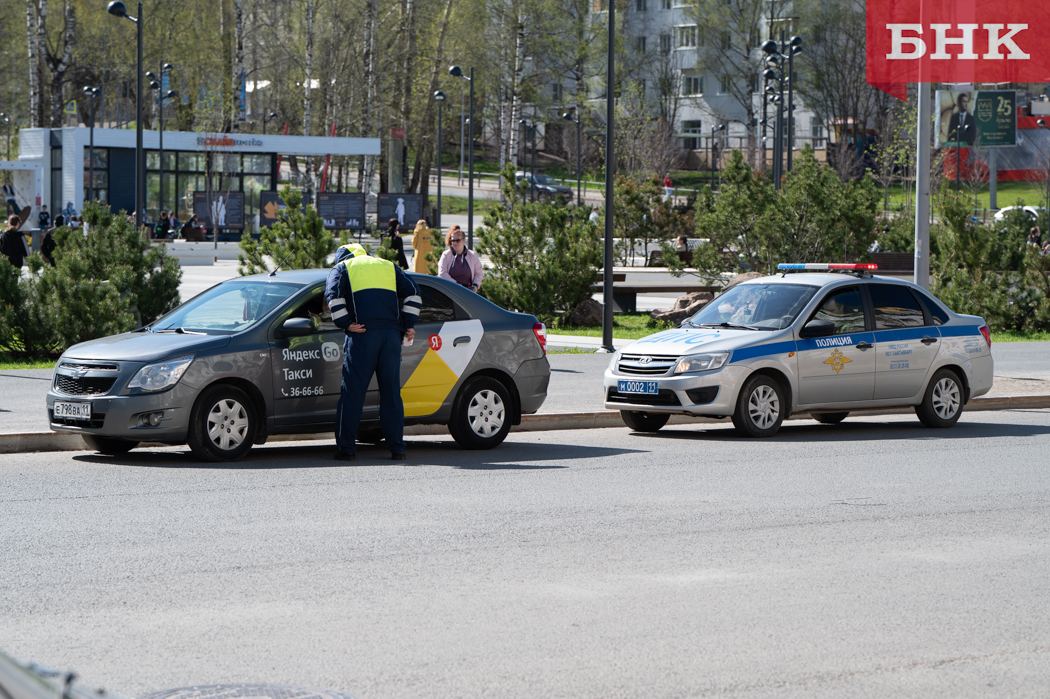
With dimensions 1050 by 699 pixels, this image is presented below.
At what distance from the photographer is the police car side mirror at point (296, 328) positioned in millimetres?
11000

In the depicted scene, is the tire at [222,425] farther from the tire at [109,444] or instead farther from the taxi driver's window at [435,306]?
the taxi driver's window at [435,306]

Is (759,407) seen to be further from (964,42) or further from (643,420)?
(964,42)

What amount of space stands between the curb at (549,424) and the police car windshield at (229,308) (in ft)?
3.53

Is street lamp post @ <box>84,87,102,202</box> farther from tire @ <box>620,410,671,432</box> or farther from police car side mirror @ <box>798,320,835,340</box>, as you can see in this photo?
police car side mirror @ <box>798,320,835,340</box>

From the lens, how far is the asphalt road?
5148mm

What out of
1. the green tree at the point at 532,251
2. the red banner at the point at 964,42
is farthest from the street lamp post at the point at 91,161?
the red banner at the point at 964,42

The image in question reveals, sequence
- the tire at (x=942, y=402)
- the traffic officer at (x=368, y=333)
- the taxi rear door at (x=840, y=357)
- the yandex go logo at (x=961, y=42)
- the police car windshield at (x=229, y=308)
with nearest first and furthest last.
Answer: the traffic officer at (x=368, y=333) → the police car windshield at (x=229, y=308) → the taxi rear door at (x=840, y=357) → the tire at (x=942, y=402) → the yandex go logo at (x=961, y=42)

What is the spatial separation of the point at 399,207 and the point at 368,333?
5045 centimetres

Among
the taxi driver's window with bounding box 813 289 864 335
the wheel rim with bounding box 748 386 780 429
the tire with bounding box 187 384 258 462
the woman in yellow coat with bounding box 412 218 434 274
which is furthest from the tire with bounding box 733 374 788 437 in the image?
the woman in yellow coat with bounding box 412 218 434 274

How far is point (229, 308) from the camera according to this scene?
11.3 metres

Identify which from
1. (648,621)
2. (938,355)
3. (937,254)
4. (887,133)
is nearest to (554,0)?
(887,133)

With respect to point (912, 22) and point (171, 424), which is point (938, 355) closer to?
point (171, 424)

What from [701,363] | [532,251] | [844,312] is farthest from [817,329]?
[532,251]

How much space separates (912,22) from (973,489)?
65.4 metres
